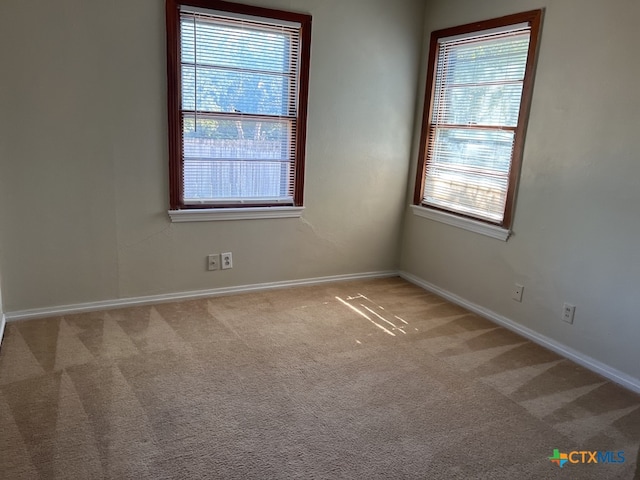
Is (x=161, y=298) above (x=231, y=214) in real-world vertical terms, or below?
below

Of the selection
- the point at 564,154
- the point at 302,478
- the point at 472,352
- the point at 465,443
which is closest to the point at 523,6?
the point at 564,154

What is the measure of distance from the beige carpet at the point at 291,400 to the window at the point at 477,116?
3.14 feet

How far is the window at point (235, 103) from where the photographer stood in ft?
10.7

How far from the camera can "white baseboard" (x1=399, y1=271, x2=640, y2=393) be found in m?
2.73

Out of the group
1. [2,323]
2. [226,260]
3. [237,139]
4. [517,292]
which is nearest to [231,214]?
[226,260]

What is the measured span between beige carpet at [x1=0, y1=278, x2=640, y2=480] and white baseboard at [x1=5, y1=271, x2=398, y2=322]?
81 mm

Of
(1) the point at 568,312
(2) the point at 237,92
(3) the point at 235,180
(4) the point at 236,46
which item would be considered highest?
(4) the point at 236,46

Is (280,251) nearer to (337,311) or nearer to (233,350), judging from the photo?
(337,311)

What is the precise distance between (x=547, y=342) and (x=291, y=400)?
175 centimetres

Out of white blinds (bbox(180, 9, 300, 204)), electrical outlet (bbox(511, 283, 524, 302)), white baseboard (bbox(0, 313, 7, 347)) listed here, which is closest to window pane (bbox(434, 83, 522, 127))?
electrical outlet (bbox(511, 283, 524, 302))

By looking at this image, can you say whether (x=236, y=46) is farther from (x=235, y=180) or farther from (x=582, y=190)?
(x=582, y=190)

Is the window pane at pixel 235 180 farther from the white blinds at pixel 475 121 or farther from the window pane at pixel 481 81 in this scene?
the window pane at pixel 481 81

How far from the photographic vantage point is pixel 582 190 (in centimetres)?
286

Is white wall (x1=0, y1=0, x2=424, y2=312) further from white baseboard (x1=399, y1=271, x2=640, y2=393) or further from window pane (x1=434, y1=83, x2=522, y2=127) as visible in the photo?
white baseboard (x1=399, y1=271, x2=640, y2=393)
